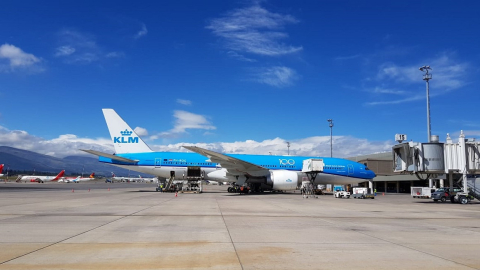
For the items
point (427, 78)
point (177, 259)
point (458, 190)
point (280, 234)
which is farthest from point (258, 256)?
point (427, 78)

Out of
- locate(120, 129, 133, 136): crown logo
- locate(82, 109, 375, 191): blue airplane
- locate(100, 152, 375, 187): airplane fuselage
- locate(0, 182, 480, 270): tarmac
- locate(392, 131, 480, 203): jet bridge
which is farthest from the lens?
locate(120, 129, 133, 136): crown logo

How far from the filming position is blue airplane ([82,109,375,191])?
36719mm

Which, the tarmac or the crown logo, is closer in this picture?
the tarmac

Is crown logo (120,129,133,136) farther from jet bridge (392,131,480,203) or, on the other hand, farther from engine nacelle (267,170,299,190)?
jet bridge (392,131,480,203)

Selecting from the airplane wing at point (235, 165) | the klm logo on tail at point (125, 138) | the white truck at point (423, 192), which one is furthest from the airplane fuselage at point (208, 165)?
the white truck at point (423, 192)

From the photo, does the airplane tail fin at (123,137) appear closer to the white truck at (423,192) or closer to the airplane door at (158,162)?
the airplane door at (158,162)

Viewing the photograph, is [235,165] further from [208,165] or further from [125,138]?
[125,138]

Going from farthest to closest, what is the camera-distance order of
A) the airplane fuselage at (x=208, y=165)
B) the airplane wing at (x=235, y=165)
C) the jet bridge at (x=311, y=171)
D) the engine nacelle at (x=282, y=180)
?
the airplane fuselage at (x=208, y=165) → the engine nacelle at (x=282, y=180) → the jet bridge at (x=311, y=171) → the airplane wing at (x=235, y=165)

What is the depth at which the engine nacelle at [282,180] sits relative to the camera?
34875mm

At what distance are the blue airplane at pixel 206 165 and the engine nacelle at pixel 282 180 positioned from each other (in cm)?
31

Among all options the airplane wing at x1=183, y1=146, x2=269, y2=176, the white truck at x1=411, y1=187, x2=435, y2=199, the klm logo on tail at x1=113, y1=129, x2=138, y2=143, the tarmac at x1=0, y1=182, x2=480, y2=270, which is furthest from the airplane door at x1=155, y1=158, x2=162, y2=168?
the tarmac at x1=0, y1=182, x2=480, y2=270

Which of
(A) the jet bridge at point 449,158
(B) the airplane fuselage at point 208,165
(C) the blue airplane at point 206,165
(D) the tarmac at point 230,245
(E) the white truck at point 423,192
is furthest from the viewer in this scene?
(B) the airplane fuselage at point 208,165

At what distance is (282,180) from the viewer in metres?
34.9

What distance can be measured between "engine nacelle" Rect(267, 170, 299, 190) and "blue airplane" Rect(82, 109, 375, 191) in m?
0.31
